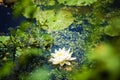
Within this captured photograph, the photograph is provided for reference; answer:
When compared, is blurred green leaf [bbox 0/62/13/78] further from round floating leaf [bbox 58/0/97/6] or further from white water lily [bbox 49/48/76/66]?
round floating leaf [bbox 58/0/97/6]

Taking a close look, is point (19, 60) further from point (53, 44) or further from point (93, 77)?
point (93, 77)

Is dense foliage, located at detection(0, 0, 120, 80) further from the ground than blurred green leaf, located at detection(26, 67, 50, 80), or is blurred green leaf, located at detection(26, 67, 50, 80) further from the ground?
dense foliage, located at detection(0, 0, 120, 80)

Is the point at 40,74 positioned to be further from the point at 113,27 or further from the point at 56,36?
the point at 113,27

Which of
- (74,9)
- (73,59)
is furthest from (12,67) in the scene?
(74,9)

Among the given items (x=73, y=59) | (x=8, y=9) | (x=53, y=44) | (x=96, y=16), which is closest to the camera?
(x=73, y=59)

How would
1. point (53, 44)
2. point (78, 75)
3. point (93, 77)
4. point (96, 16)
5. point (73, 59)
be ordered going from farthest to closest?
point (96, 16), point (53, 44), point (73, 59), point (78, 75), point (93, 77)

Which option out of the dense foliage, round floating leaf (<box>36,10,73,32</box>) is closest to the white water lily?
the dense foliage

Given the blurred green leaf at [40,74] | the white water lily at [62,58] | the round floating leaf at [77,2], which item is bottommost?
the blurred green leaf at [40,74]

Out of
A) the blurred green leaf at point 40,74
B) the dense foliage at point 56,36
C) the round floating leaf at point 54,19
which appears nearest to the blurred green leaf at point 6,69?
the dense foliage at point 56,36

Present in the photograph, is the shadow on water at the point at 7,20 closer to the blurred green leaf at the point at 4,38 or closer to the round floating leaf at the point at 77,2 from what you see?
the blurred green leaf at the point at 4,38

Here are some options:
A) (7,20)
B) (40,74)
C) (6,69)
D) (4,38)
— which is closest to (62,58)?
(40,74)

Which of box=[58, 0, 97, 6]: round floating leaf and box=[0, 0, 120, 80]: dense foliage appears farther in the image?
box=[58, 0, 97, 6]: round floating leaf
